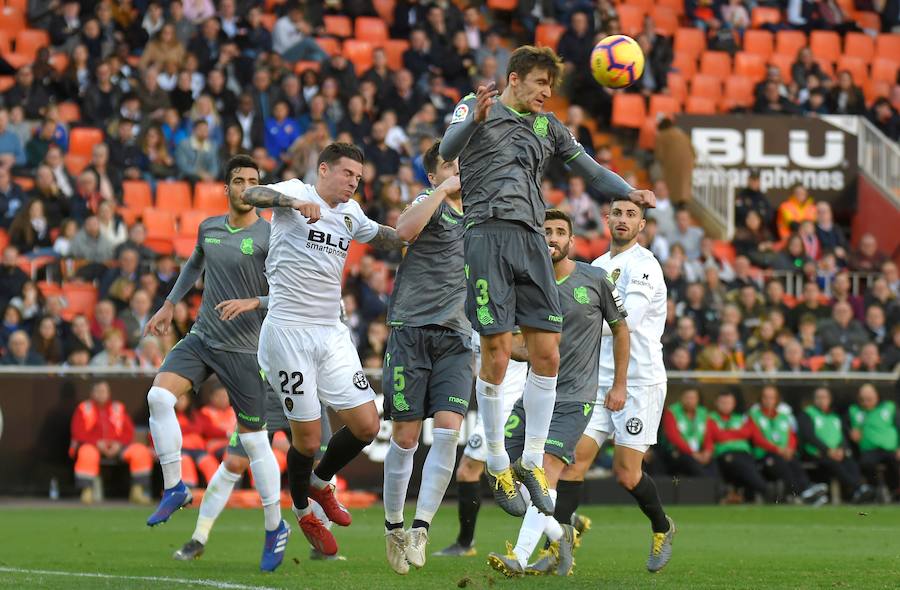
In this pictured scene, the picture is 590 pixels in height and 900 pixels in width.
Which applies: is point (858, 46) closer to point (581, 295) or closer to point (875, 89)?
point (875, 89)

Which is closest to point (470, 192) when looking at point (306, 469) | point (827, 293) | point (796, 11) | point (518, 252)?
point (518, 252)

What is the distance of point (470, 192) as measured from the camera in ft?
30.0

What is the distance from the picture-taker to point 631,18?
27.5 metres

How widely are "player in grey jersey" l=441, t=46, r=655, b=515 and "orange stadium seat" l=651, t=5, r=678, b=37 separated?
1904cm

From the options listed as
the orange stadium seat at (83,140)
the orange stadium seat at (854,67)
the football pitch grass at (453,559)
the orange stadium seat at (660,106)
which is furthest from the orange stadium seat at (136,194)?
the orange stadium seat at (854,67)

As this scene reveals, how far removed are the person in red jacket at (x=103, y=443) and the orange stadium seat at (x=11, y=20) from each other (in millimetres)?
8059

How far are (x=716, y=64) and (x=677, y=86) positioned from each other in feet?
3.68

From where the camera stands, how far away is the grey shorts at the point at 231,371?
11.1 m

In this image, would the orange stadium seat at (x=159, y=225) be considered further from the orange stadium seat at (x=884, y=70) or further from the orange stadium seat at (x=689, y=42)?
the orange stadium seat at (x=884, y=70)

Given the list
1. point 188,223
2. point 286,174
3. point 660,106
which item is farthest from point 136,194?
point 660,106

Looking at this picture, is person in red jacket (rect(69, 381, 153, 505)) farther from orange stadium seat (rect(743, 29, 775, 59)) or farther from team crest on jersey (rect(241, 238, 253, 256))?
orange stadium seat (rect(743, 29, 775, 59))

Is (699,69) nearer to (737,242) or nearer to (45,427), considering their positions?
(737,242)

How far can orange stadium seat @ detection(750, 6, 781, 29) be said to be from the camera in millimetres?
28672

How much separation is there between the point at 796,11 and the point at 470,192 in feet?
70.5
